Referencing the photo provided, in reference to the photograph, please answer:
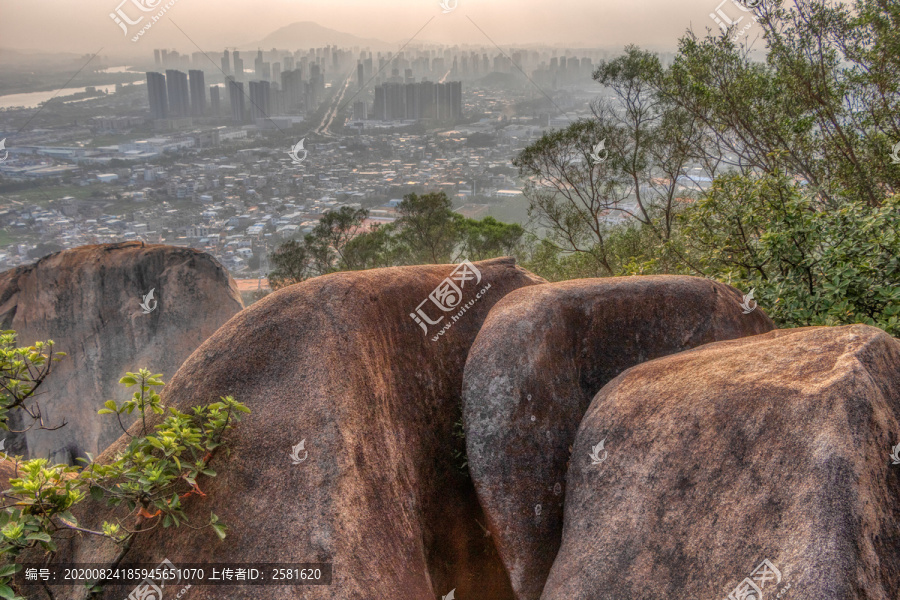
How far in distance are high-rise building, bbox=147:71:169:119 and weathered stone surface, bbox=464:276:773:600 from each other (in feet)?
144

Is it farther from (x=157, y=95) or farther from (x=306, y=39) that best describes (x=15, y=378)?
(x=306, y=39)

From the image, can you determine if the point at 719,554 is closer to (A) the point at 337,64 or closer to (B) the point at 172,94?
(B) the point at 172,94

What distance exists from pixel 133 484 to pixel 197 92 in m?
47.8

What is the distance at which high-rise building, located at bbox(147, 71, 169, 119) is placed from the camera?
1679 inches

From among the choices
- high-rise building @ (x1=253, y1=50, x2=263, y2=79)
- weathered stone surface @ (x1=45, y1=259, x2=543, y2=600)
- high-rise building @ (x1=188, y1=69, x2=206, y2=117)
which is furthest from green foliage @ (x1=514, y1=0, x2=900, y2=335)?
high-rise building @ (x1=253, y1=50, x2=263, y2=79)

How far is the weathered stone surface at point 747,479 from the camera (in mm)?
4250

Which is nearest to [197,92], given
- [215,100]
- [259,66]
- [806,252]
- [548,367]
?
[215,100]

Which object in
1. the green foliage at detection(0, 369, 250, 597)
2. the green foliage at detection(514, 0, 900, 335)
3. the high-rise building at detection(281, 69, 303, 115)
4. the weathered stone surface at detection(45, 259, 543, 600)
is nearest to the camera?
the green foliage at detection(0, 369, 250, 597)

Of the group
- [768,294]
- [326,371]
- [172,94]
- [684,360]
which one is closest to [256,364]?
[326,371]

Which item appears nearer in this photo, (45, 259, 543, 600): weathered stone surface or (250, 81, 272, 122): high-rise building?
(45, 259, 543, 600): weathered stone surface

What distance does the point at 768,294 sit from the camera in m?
9.38

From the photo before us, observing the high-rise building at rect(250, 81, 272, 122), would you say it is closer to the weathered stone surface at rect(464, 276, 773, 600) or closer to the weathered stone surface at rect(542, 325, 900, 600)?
the weathered stone surface at rect(464, 276, 773, 600)

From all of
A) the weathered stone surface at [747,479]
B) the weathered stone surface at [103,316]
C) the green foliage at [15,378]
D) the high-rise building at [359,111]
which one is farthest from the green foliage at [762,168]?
the high-rise building at [359,111]

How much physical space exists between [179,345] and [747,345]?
1443cm
